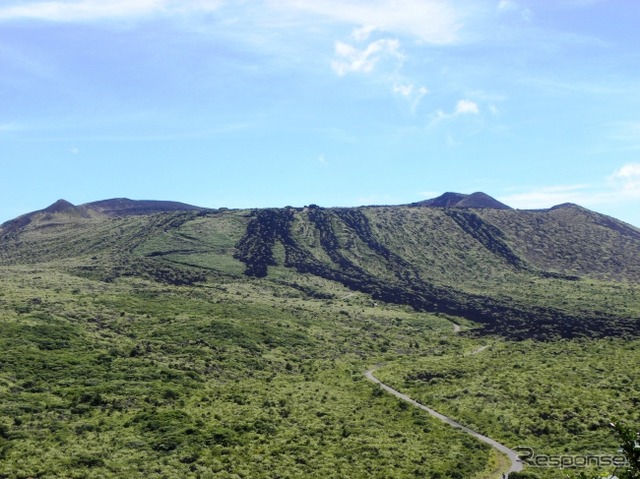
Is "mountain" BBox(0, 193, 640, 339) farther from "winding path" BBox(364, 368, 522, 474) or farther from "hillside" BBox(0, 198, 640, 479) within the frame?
"winding path" BBox(364, 368, 522, 474)

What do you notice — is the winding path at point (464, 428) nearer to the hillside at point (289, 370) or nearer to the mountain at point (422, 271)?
the hillside at point (289, 370)

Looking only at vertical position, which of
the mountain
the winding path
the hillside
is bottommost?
the winding path

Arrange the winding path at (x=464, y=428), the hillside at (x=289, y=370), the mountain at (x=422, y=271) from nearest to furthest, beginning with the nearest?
1. the hillside at (x=289, y=370)
2. the winding path at (x=464, y=428)
3. the mountain at (x=422, y=271)

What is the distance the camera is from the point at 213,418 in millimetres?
52281

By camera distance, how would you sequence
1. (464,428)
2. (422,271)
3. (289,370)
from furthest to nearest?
(422,271) < (289,370) < (464,428)

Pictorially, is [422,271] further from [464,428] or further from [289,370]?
[464,428]

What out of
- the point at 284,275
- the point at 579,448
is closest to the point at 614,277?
the point at 284,275

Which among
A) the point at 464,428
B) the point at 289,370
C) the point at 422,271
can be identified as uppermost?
the point at 422,271

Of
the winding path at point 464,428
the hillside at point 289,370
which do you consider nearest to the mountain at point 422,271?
the hillside at point 289,370

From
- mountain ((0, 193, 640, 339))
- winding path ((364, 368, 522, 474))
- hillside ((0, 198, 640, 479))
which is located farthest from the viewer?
mountain ((0, 193, 640, 339))

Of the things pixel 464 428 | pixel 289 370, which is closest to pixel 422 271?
pixel 289 370

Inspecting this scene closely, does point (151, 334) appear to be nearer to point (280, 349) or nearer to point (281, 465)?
point (280, 349)

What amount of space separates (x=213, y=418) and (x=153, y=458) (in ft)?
35.4

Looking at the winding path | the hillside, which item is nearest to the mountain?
the hillside
